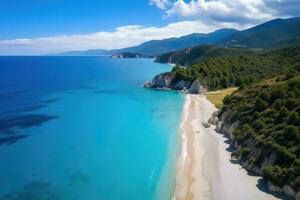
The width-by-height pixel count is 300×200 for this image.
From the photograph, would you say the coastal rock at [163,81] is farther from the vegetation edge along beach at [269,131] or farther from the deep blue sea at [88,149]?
the vegetation edge along beach at [269,131]

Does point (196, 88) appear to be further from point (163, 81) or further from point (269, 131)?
point (269, 131)

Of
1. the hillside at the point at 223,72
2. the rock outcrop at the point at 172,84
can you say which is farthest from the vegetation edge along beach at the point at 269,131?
the hillside at the point at 223,72

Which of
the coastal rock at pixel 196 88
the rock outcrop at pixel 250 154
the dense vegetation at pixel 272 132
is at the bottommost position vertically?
the coastal rock at pixel 196 88

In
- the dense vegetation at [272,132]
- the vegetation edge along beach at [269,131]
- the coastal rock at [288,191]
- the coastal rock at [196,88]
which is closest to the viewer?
the coastal rock at [288,191]

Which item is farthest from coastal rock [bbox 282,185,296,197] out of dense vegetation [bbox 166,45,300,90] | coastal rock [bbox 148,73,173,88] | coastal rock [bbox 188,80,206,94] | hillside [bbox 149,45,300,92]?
coastal rock [bbox 148,73,173,88]

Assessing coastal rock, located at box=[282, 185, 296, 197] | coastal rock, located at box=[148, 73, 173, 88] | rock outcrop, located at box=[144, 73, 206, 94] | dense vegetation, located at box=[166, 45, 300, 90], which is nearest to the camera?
coastal rock, located at box=[282, 185, 296, 197]

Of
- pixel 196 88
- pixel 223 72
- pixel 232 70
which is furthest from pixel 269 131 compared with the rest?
pixel 232 70

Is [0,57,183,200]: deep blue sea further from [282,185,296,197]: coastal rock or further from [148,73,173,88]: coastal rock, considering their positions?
[148,73,173,88]: coastal rock
